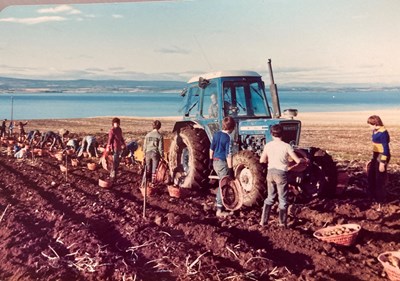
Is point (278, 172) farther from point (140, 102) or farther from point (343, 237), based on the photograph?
point (140, 102)

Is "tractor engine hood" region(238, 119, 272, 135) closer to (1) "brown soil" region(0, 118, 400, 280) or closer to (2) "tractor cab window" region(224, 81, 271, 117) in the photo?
(2) "tractor cab window" region(224, 81, 271, 117)

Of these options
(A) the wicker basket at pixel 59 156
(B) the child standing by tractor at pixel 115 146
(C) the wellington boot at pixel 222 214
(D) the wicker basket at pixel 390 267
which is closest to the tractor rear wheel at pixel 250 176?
(C) the wellington boot at pixel 222 214

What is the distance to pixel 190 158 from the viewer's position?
7293 mm

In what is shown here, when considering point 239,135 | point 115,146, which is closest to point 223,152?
point 239,135

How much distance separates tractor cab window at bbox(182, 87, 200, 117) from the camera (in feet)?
24.9

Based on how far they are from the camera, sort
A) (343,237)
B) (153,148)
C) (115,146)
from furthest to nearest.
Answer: (115,146) < (153,148) < (343,237)

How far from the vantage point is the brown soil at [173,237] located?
4672 millimetres

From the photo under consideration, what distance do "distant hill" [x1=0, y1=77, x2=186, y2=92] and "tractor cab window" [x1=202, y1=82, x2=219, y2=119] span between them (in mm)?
A: 440

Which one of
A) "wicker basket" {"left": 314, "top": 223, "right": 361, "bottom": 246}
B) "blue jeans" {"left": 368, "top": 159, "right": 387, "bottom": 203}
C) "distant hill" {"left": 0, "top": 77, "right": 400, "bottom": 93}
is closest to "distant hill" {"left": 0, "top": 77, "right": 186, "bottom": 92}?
"distant hill" {"left": 0, "top": 77, "right": 400, "bottom": 93}

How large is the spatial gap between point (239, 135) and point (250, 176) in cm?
79

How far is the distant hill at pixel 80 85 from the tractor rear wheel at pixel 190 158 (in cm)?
88

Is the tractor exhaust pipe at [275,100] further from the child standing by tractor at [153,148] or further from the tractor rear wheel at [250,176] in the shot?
the child standing by tractor at [153,148]

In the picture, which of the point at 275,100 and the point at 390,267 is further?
the point at 275,100

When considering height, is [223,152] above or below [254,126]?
below
